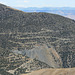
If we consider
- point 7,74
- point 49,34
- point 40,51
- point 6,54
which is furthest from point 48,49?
point 7,74

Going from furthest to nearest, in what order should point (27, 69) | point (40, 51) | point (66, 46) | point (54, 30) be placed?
point (54, 30) < point (66, 46) < point (40, 51) < point (27, 69)

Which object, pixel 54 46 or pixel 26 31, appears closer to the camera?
pixel 54 46

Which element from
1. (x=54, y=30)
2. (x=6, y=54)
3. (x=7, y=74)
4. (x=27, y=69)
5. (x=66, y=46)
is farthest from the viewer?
(x=54, y=30)

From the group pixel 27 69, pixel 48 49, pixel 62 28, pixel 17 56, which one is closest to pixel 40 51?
pixel 48 49

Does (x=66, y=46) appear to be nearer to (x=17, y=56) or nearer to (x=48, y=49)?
(x=48, y=49)

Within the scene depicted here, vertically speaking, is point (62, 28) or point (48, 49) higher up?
point (62, 28)

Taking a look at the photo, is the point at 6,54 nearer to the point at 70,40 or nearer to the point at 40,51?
the point at 40,51
